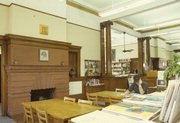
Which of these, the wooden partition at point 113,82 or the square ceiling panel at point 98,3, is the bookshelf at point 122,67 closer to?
the wooden partition at point 113,82

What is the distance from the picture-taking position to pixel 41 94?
18.6ft

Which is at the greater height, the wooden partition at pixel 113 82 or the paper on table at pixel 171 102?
the paper on table at pixel 171 102

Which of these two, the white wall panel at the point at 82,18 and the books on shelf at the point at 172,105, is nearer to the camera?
the books on shelf at the point at 172,105

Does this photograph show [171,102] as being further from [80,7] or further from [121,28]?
[121,28]

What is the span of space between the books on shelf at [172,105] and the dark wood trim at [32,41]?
4.61 meters

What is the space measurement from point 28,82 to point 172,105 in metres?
4.57

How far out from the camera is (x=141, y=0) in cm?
458

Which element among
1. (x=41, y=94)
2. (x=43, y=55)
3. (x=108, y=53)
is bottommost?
(x=41, y=94)

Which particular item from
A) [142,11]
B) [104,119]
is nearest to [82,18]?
[142,11]

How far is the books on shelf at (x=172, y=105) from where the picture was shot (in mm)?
1390

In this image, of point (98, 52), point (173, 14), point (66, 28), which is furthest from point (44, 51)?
point (173, 14)

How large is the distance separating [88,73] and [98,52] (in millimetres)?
1404

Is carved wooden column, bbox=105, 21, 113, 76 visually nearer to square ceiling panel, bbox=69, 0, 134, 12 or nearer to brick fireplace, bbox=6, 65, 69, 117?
square ceiling panel, bbox=69, 0, 134, 12

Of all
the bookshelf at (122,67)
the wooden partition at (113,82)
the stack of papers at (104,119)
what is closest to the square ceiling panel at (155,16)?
the wooden partition at (113,82)
